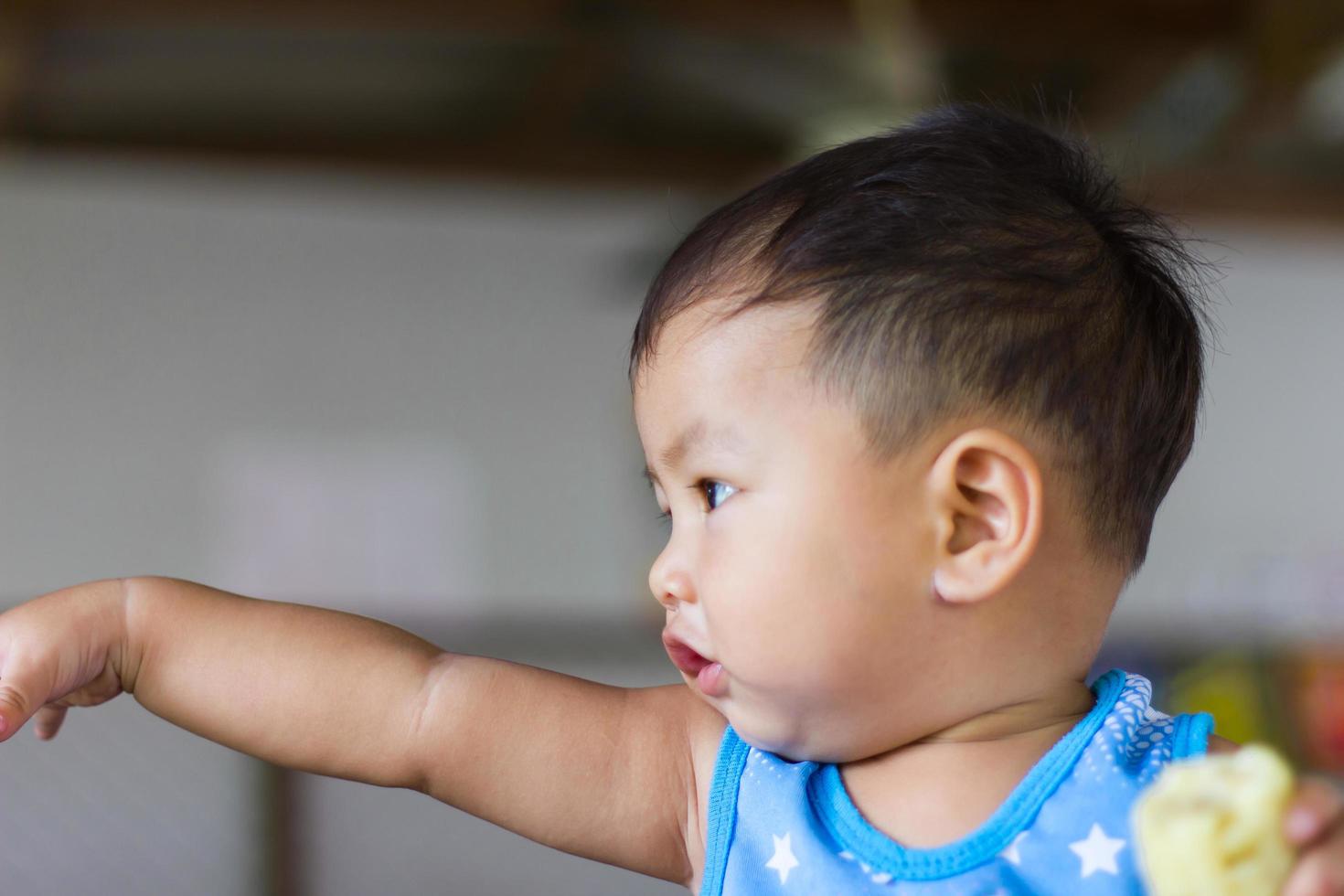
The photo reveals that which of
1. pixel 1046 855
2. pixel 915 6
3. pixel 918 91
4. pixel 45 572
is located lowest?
pixel 45 572

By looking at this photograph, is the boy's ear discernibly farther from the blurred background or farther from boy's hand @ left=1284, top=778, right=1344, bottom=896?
the blurred background

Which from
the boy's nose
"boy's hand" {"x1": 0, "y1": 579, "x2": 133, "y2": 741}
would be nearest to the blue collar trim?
the boy's nose

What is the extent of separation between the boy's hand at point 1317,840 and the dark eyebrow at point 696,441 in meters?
0.27

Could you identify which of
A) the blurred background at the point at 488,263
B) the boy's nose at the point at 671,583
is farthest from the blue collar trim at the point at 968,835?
the blurred background at the point at 488,263

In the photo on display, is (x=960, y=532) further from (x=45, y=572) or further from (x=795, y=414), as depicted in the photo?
(x=45, y=572)

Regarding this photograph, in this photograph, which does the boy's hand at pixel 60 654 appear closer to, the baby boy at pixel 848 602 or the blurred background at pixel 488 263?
the baby boy at pixel 848 602

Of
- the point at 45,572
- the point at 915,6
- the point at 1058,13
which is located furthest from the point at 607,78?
the point at 45,572

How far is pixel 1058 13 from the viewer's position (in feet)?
10.2

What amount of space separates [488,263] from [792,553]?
148 inches

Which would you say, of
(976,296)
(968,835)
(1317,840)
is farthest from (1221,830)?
(976,296)

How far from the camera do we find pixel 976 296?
66 cm

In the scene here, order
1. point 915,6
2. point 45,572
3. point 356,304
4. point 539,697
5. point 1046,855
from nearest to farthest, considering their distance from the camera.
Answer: point 1046,855 → point 539,697 → point 915,6 → point 45,572 → point 356,304

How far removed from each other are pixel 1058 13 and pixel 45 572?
9.37 ft

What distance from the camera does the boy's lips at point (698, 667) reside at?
27.0 inches
